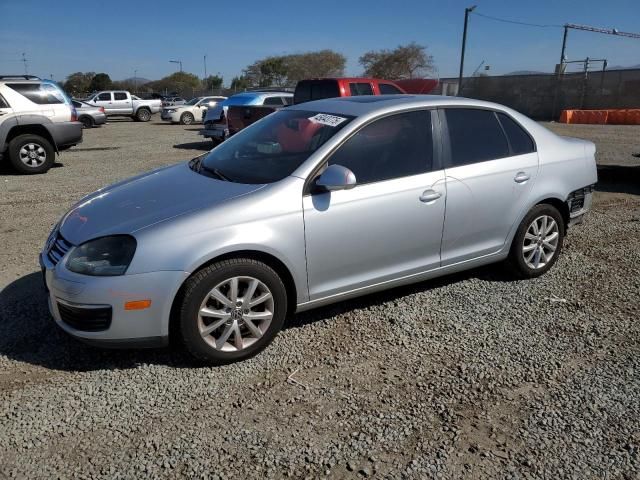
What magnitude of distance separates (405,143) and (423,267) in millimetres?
913

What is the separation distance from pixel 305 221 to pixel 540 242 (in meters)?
2.33

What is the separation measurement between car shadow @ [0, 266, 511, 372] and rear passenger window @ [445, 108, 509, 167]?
1115 millimetres

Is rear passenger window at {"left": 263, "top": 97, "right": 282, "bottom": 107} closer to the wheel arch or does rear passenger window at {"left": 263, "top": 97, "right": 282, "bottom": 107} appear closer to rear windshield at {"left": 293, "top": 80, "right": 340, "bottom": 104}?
rear windshield at {"left": 293, "top": 80, "right": 340, "bottom": 104}

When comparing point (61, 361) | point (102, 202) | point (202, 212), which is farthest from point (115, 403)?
point (102, 202)

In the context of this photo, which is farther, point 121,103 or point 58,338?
point 121,103

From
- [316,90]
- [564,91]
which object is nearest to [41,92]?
[316,90]

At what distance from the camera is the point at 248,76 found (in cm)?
9362

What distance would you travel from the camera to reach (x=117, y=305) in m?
2.91

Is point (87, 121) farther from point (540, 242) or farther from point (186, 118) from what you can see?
point (540, 242)

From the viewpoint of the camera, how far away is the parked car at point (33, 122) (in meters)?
9.70

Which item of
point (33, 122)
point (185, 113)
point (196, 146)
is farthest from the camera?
point (185, 113)

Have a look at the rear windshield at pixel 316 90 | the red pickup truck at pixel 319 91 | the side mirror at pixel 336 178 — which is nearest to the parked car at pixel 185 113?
the rear windshield at pixel 316 90

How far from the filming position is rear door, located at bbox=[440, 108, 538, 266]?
12.8 ft

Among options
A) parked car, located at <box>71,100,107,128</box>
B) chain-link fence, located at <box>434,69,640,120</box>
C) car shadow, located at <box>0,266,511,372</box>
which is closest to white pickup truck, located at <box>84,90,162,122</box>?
parked car, located at <box>71,100,107,128</box>
